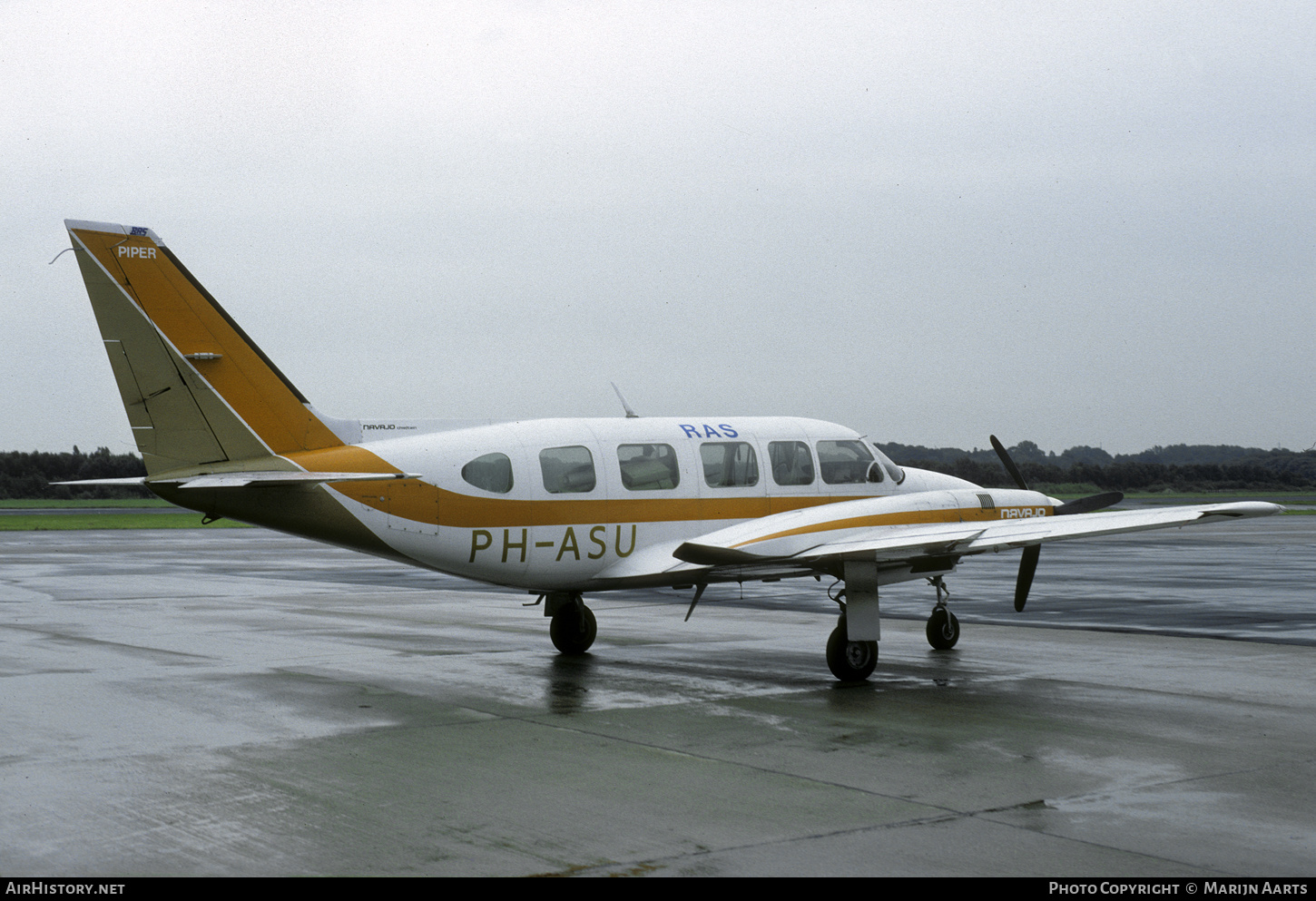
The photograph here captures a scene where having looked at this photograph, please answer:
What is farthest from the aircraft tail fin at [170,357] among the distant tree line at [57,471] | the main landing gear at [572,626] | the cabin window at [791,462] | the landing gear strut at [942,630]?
the distant tree line at [57,471]

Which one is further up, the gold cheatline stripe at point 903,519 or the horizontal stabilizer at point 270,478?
the horizontal stabilizer at point 270,478

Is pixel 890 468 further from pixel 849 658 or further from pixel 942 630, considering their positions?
pixel 849 658

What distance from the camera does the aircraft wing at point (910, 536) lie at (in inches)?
485

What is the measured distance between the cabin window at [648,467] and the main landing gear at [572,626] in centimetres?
187

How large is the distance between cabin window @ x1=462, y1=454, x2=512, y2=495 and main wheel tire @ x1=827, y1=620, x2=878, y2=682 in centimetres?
399

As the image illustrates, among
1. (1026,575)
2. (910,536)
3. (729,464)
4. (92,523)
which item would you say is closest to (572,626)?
(729,464)

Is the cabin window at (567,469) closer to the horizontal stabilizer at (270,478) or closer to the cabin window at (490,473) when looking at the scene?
the cabin window at (490,473)

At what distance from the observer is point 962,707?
11555mm

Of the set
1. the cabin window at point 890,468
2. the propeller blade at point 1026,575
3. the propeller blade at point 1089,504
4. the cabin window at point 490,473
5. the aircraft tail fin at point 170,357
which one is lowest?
the propeller blade at point 1026,575

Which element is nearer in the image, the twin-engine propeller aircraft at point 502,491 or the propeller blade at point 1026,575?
the twin-engine propeller aircraft at point 502,491

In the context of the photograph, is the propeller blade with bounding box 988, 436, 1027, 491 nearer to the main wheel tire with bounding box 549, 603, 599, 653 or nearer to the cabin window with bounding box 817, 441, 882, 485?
the cabin window with bounding box 817, 441, 882, 485

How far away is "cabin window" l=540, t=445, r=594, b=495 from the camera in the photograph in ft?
46.2

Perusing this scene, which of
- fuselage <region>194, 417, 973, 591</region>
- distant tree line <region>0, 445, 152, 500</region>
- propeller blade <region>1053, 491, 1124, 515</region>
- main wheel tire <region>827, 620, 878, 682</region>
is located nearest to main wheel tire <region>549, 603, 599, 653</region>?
fuselage <region>194, 417, 973, 591</region>

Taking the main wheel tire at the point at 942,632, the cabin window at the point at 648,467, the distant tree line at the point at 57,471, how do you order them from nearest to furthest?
the cabin window at the point at 648,467 → the main wheel tire at the point at 942,632 → the distant tree line at the point at 57,471
